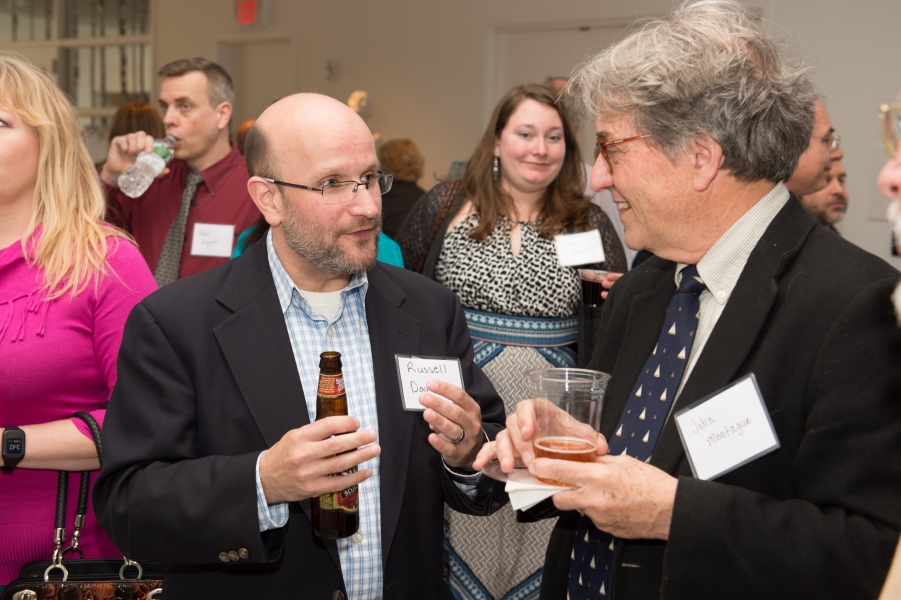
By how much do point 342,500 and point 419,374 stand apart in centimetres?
28

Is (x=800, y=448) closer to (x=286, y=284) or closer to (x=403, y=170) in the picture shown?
(x=286, y=284)

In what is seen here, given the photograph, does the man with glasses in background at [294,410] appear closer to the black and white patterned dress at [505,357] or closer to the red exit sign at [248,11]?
the black and white patterned dress at [505,357]

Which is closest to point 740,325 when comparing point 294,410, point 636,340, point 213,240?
point 636,340

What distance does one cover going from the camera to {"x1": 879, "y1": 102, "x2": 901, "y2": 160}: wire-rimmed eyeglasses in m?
0.83

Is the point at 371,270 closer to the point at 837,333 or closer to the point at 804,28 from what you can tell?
the point at 837,333

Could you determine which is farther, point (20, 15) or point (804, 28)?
point (20, 15)

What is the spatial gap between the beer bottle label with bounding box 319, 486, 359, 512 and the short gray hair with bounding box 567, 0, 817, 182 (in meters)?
0.83

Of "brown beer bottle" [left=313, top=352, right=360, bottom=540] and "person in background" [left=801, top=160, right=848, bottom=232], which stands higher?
"person in background" [left=801, top=160, right=848, bottom=232]

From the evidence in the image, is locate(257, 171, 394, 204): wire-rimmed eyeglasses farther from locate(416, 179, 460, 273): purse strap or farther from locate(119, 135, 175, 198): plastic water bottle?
locate(119, 135, 175, 198): plastic water bottle

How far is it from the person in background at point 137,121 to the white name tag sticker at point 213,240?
1263mm

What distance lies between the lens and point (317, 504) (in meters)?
1.45

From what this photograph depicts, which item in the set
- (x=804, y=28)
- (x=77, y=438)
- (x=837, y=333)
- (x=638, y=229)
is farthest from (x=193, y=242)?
(x=804, y=28)

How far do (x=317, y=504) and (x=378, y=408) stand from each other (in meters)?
0.24

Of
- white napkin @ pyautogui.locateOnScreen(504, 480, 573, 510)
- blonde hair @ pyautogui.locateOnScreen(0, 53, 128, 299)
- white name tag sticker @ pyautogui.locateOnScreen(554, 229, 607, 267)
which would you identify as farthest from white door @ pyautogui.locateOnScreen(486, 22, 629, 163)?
white napkin @ pyautogui.locateOnScreen(504, 480, 573, 510)
